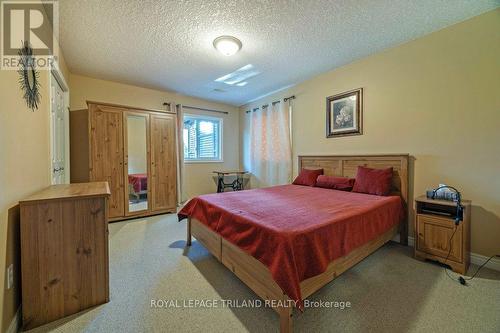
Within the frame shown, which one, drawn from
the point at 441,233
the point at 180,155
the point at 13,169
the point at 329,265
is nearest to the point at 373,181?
the point at 441,233

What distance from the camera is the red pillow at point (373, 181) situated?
8.39 ft

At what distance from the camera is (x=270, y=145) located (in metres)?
4.58

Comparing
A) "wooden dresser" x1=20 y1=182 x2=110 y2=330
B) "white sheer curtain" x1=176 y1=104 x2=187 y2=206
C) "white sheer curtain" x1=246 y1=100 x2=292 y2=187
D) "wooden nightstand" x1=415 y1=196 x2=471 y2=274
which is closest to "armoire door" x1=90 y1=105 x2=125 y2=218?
"white sheer curtain" x1=176 y1=104 x2=187 y2=206

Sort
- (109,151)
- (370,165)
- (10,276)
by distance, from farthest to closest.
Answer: (109,151)
(370,165)
(10,276)

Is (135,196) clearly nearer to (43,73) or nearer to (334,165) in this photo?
(43,73)

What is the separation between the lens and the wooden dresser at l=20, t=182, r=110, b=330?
4.46 feet

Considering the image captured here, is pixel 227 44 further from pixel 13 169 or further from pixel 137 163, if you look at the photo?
pixel 137 163

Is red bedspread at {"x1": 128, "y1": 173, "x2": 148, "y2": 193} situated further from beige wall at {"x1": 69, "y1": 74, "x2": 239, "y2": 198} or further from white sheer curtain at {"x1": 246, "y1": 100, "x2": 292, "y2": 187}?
white sheer curtain at {"x1": 246, "y1": 100, "x2": 292, "y2": 187}

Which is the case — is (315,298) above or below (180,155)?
below

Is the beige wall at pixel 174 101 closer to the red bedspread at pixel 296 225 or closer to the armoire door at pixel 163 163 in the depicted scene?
the armoire door at pixel 163 163

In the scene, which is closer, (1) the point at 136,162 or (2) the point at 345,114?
(2) the point at 345,114

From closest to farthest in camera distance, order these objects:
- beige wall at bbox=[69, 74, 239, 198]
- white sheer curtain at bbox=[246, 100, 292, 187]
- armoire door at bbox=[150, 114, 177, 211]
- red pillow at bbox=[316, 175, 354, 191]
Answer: red pillow at bbox=[316, 175, 354, 191] → beige wall at bbox=[69, 74, 239, 198] → armoire door at bbox=[150, 114, 177, 211] → white sheer curtain at bbox=[246, 100, 292, 187]

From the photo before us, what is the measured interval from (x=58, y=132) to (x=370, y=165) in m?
4.28

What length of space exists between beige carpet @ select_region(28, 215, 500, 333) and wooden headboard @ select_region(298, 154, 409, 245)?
0.72m
